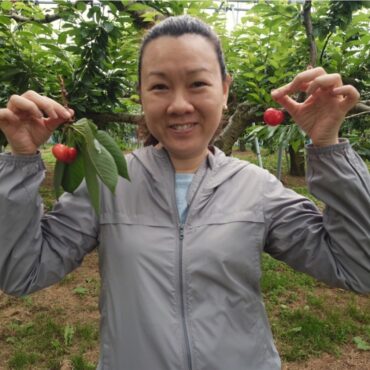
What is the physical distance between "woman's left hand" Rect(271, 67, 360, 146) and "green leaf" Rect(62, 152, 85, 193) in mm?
564

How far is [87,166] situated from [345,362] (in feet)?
8.37

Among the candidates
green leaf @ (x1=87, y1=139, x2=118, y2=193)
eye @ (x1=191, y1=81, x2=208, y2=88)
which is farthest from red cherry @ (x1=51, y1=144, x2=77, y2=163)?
eye @ (x1=191, y1=81, x2=208, y2=88)

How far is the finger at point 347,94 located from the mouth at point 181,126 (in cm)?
40

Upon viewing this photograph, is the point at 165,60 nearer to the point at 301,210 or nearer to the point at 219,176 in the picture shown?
the point at 219,176

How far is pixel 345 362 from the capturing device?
109 inches

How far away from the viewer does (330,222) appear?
1.12m

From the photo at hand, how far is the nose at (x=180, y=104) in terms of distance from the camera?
1.13 m

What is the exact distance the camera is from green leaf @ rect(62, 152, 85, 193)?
1.08 metres

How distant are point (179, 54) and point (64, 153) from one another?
42cm

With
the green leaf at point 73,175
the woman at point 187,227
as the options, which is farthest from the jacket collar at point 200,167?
the green leaf at point 73,175

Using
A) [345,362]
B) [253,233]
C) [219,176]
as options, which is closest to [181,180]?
[219,176]

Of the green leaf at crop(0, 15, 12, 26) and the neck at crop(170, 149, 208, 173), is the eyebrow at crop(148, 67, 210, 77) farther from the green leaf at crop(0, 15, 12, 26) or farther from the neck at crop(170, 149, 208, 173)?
the green leaf at crop(0, 15, 12, 26)

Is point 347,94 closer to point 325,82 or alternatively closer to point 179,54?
point 325,82

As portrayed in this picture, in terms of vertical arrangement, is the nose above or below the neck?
above
